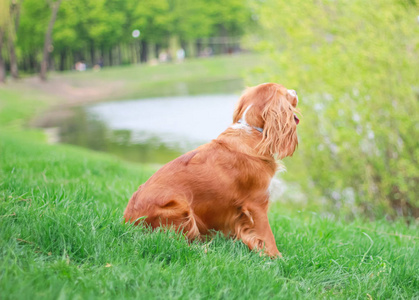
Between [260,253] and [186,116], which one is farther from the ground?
[260,253]

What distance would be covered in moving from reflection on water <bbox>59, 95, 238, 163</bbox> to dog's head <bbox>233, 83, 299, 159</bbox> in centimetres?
1062

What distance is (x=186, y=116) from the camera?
22500mm

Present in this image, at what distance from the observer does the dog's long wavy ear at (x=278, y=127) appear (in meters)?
3.49

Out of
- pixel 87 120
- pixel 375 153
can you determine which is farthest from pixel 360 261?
pixel 87 120

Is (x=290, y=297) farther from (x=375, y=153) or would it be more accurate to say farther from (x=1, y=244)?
(x=375, y=153)

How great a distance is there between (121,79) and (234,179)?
4188 cm

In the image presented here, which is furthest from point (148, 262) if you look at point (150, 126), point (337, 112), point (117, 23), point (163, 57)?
point (163, 57)

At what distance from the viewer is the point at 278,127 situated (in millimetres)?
3535

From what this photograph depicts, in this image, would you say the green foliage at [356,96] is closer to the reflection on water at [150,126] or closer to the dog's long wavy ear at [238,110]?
the dog's long wavy ear at [238,110]

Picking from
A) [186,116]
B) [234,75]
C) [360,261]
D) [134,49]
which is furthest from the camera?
[134,49]

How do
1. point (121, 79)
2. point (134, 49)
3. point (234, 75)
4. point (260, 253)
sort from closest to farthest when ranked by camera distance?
point (260, 253)
point (121, 79)
point (234, 75)
point (134, 49)

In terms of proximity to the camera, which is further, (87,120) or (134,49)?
(134,49)

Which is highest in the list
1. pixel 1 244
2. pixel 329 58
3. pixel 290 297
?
pixel 329 58

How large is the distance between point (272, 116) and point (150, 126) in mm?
17716
